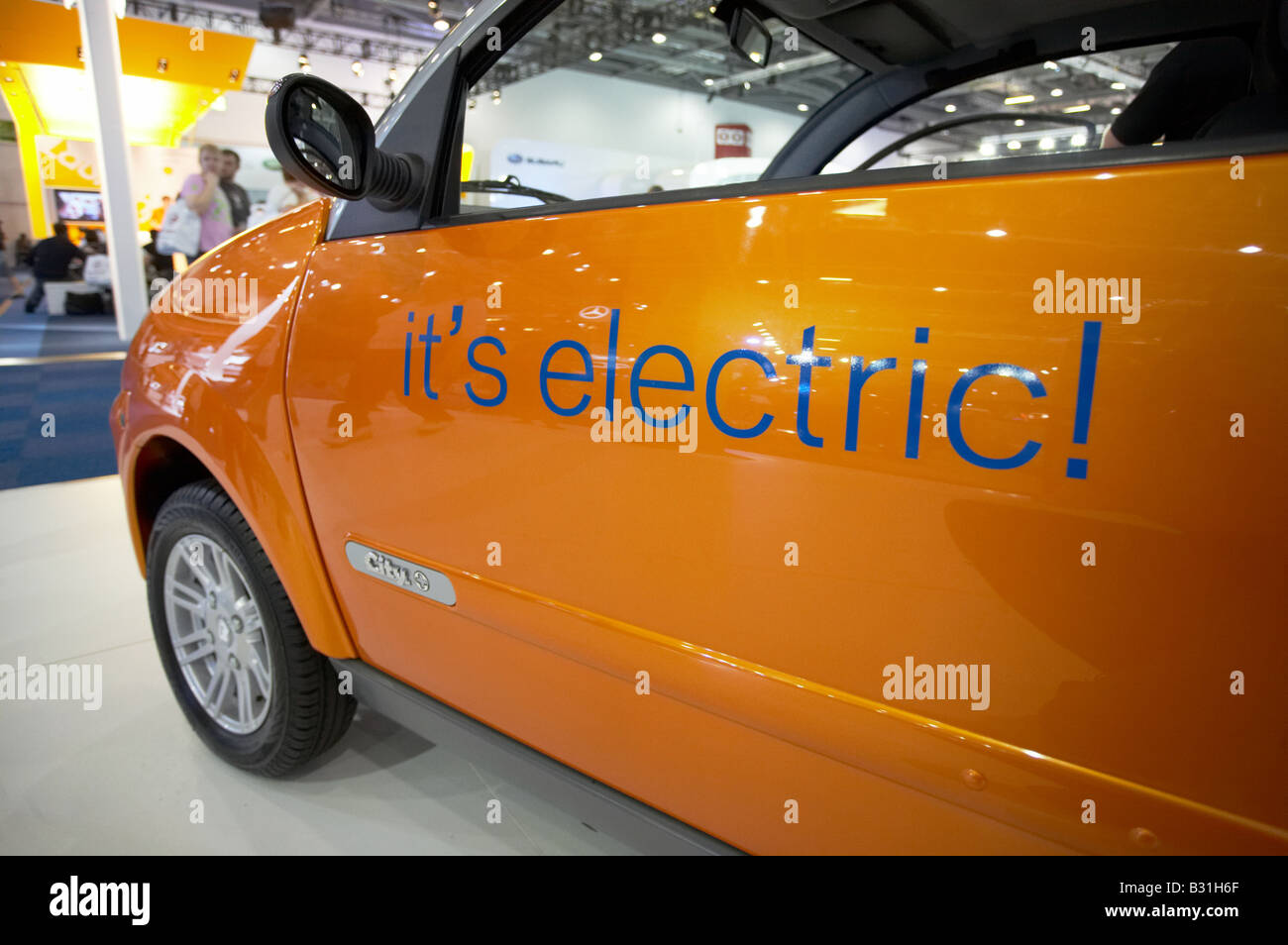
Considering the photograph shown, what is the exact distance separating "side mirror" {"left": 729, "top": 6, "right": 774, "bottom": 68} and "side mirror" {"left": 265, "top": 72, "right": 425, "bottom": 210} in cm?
84

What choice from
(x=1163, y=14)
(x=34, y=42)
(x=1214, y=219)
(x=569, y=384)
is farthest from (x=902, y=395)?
(x=34, y=42)

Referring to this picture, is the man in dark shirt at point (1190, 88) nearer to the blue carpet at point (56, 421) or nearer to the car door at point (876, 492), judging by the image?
the car door at point (876, 492)

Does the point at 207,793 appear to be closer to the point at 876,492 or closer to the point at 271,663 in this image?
the point at 271,663

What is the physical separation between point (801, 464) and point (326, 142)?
0.88m

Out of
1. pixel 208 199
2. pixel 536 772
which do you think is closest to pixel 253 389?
pixel 536 772

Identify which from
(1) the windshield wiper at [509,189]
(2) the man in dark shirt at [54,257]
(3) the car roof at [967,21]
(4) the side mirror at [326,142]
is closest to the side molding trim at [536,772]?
(4) the side mirror at [326,142]

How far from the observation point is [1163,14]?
1.54 metres

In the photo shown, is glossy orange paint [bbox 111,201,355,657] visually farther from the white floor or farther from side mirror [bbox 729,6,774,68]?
side mirror [bbox 729,6,774,68]

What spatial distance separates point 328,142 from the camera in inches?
45.6

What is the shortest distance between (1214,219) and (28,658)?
2.98m

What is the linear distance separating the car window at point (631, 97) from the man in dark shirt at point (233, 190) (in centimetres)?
311
